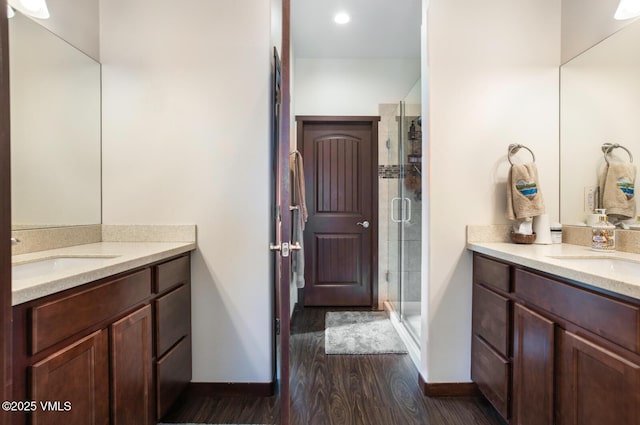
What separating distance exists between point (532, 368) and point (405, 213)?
6.09 feet

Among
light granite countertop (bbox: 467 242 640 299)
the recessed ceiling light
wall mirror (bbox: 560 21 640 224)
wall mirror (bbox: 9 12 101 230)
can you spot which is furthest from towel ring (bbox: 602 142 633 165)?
wall mirror (bbox: 9 12 101 230)

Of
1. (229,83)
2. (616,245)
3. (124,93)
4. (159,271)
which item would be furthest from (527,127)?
(124,93)

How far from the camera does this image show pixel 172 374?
1.55 meters

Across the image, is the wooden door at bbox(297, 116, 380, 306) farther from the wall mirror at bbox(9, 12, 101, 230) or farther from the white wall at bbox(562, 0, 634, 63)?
the wall mirror at bbox(9, 12, 101, 230)

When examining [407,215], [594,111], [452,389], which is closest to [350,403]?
[452,389]

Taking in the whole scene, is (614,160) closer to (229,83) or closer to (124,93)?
(229,83)

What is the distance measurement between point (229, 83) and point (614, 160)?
2.13m

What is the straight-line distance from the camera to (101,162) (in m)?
1.79

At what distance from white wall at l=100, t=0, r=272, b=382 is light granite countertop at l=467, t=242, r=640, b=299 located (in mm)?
1272

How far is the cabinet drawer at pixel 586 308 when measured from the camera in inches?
34.4

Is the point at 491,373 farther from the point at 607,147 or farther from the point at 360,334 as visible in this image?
the point at 607,147

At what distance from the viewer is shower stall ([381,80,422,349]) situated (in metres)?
2.53

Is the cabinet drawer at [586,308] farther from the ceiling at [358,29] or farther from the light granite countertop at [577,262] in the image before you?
the ceiling at [358,29]

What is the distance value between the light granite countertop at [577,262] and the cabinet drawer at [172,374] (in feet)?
5.61
